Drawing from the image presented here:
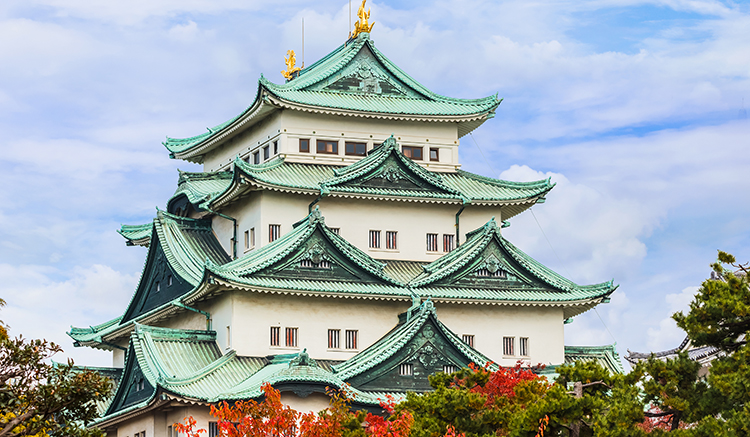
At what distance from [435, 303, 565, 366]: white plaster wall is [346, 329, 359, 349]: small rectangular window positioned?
131 inches

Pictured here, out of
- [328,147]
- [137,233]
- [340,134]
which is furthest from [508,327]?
[137,233]

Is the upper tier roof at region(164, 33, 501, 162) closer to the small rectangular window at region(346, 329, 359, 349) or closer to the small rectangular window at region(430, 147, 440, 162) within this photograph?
the small rectangular window at region(430, 147, 440, 162)

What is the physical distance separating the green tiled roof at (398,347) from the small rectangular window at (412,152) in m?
9.41

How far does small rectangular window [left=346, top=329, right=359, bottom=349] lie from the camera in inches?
1705

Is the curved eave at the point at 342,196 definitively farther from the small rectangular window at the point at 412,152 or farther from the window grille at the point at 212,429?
the window grille at the point at 212,429

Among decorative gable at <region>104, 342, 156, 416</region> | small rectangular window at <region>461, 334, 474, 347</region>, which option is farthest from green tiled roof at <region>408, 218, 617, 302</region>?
decorative gable at <region>104, 342, 156, 416</region>

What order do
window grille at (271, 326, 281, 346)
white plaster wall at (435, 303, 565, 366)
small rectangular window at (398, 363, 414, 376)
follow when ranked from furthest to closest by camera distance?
white plaster wall at (435, 303, 565, 366) < window grille at (271, 326, 281, 346) < small rectangular window at (398, 363, 414, 376)

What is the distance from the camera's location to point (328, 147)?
1908 inches

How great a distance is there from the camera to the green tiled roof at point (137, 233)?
5438 cm

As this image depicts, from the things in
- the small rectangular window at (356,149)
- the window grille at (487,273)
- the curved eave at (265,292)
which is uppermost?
the small rectangular window at (356,149)

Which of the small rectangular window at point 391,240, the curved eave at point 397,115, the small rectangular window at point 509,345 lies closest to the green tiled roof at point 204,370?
the small rectangular window at point 391,240

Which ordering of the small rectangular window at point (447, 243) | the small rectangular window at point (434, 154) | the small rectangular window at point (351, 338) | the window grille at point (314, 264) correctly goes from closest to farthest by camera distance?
the window grille at point (314, 264)
the small rectangular window at point (351, 338)
the small rectangular window at point (447, 243)
the small rectangular window at point (434, 154)

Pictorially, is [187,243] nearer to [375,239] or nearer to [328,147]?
[328,147]

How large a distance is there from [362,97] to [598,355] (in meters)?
14.2
